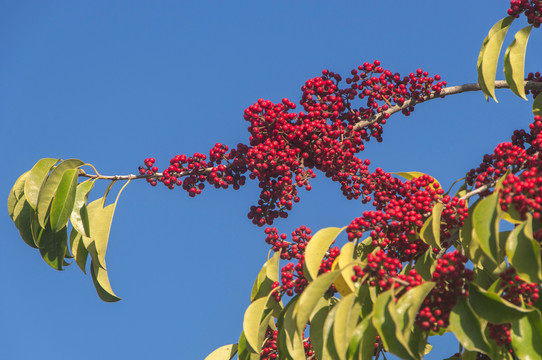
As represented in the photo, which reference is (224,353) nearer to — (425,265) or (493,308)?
(425,265)

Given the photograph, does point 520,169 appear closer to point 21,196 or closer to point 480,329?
point 480,329

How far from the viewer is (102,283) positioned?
4.60m

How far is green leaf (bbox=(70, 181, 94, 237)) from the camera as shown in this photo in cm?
448

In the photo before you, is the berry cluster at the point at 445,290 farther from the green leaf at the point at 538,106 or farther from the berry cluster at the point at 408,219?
the green leaf at the point at 538,106

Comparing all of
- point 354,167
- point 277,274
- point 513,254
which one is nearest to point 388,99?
point 354,167

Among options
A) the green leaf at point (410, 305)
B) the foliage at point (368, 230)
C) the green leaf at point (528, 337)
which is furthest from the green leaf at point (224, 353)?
the green leaf at point (528, 337)

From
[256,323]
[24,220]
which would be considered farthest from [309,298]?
[24,220]

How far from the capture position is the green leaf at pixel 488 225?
3.19m

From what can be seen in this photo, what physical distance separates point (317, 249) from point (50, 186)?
2.06 metres

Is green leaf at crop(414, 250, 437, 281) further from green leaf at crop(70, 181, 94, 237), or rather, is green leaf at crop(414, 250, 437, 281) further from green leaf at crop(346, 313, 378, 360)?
green leaf at crop(70, 181, 94, 237)

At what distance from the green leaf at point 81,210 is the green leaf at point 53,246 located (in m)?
0.20

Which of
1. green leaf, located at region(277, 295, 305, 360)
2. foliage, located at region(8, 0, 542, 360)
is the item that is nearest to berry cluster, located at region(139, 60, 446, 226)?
foliage, located at region(8, 0, 542, 360)

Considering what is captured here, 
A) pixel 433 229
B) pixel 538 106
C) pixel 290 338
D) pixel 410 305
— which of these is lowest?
pixel 410 305

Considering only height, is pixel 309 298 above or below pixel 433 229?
below
